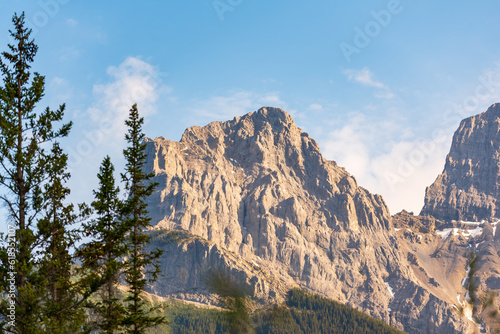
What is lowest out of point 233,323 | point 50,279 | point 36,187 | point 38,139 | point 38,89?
point 233,323

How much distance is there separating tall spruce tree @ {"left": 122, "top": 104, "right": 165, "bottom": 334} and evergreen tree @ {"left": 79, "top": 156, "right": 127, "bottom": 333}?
0.80m

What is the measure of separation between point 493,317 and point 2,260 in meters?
19.3

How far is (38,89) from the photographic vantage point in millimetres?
24438

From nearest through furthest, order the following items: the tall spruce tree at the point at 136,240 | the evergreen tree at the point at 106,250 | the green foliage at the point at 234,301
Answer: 1. the green foliage at the point at 234,301
2. the evergreen tree at the point at 106,250
3. the tall spruce tree at the point at 136,240

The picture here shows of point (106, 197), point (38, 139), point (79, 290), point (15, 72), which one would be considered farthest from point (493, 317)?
point (106, 197)

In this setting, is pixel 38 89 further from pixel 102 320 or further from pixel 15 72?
pixel 102 320

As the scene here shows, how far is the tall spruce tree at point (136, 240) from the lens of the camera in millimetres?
32125

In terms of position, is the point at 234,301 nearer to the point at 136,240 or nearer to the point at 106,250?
the point at 106,250

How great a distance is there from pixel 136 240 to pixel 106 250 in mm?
6514

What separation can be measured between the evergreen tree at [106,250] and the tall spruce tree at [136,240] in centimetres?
80

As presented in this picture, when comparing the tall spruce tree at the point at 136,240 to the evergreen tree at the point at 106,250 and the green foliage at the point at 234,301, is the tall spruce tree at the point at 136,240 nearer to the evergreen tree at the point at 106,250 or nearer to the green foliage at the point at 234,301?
the evergreen tree at the point at 106,250

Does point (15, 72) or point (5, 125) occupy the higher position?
point (15, 72)

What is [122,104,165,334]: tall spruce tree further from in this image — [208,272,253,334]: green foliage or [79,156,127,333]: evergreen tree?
[208,272,253,334]: green foliage

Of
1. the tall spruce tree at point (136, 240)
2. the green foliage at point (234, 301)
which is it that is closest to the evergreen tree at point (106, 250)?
the tall spruce tree at point (136, 240)
